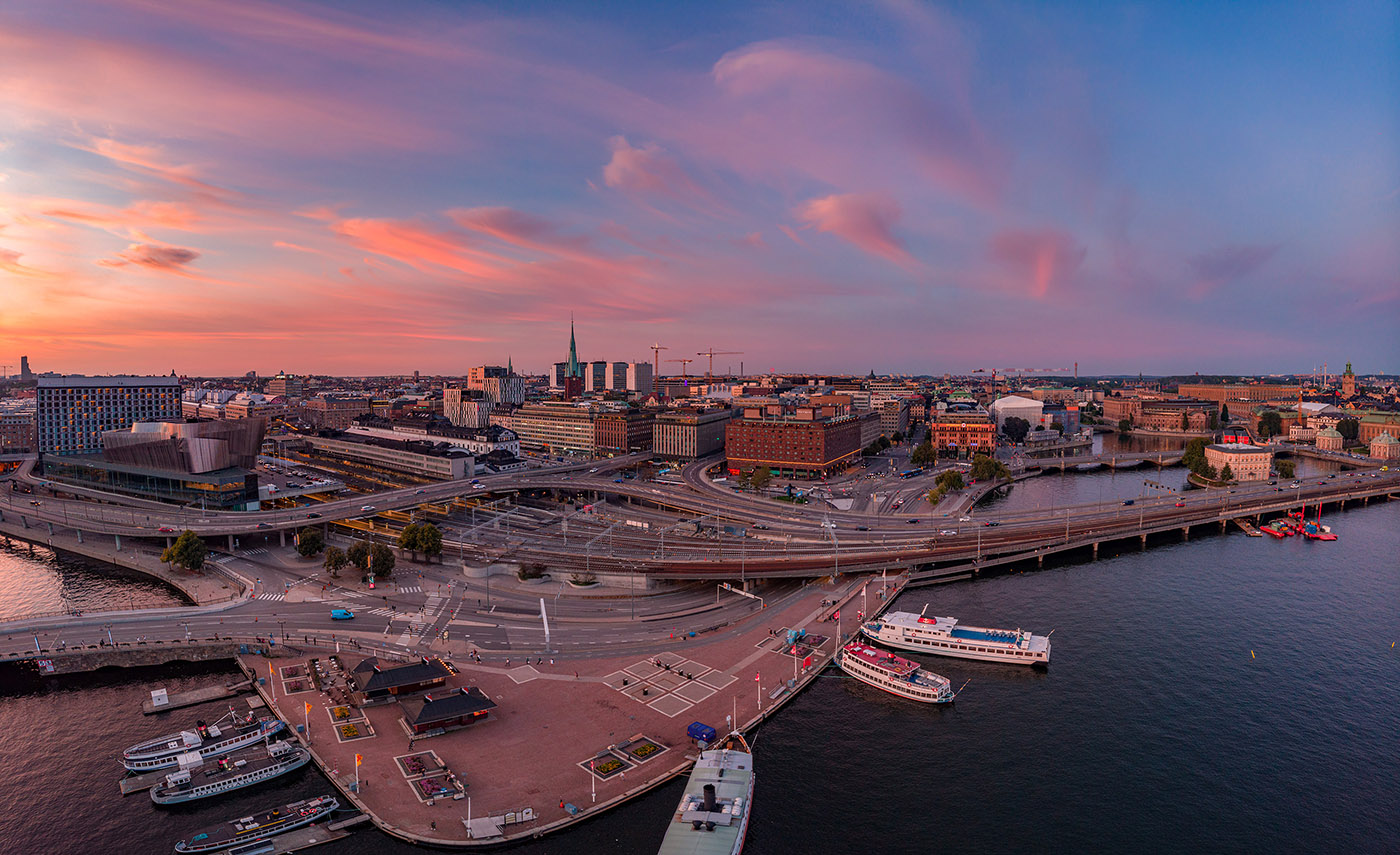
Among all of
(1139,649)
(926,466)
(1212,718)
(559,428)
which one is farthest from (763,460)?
(1212,718)

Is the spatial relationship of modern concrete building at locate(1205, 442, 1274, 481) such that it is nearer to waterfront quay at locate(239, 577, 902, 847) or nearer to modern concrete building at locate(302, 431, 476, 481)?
waterfront quay at locate(239, 577, 902, 847)

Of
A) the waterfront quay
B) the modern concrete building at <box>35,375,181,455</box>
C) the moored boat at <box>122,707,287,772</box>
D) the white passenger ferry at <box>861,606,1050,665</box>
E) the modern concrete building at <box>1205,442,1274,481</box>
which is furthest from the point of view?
the modern concrete building at <box>35,375,181,455</box>

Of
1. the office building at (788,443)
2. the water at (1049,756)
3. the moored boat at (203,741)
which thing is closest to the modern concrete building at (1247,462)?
the office building at (788,443)

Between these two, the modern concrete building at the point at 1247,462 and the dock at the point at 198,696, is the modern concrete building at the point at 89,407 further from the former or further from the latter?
the modern concrete building at the point at 1247,462

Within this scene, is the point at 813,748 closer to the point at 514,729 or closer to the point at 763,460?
the point at 514,729

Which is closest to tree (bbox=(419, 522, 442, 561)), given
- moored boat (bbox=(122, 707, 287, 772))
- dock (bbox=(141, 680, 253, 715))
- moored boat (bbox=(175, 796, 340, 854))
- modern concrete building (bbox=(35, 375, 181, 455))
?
dock (bbox=(141, 680, 253, 715))

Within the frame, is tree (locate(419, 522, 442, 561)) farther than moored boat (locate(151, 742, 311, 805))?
Yes
